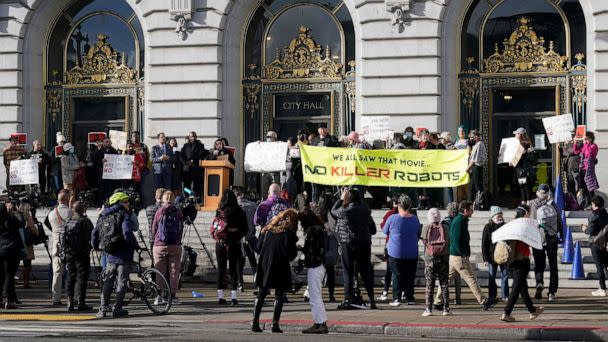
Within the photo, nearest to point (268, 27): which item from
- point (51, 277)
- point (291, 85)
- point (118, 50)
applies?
point (291, 85)

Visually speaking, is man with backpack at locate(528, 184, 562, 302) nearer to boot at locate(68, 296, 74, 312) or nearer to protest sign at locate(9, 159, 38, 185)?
boot at locate(68, 296, 74, 312)

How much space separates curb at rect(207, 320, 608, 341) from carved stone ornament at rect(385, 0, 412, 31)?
51.8ft

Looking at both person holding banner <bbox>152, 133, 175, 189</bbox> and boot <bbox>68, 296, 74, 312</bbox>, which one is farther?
person holding banner <bbox>152, 133, 175, 189</bbox>

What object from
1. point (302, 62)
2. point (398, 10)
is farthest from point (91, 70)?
point (398, 10)

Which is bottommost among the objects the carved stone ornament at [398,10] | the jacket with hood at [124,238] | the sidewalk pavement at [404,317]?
the sidewalk pavement at [404,317]

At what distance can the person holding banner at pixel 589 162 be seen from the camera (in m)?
30.9

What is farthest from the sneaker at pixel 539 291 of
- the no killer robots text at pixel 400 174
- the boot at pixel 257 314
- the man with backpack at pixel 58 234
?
the man with backpack at pixel 58 234

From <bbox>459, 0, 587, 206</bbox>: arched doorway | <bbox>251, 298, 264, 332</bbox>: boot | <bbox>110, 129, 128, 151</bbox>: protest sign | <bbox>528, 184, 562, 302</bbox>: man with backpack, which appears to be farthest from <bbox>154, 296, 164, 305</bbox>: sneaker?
<bbox>459, 0, 587, 206</bbox>: arched doorway

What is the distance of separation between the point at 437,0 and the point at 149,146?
8543mm

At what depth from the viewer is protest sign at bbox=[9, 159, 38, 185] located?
33969 millimetres

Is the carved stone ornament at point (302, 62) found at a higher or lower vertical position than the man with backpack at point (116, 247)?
higher

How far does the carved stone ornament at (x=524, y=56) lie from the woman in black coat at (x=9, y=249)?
15669mm

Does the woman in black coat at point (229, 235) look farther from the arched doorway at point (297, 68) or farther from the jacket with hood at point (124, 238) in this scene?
the arched doorway at point (297, 68)

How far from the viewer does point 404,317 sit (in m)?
21.4
